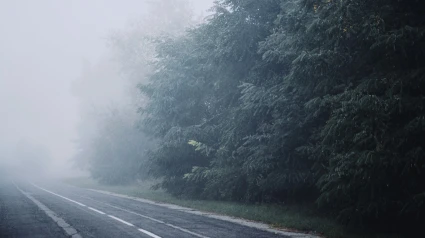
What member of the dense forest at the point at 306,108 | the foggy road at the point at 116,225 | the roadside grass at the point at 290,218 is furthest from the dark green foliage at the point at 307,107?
the foggy road at the point at 116,225

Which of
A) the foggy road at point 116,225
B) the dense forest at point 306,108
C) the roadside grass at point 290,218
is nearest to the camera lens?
the dense forest at point 306,108

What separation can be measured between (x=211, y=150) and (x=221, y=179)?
7.28ft

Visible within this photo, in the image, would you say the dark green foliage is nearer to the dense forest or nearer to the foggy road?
the dense forest

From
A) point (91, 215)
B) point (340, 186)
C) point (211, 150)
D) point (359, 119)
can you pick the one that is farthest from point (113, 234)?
point (211, 150)

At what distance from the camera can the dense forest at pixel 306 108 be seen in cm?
843

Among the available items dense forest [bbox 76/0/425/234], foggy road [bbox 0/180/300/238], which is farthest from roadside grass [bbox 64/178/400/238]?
foggy road [bbox 0/180/300/238]

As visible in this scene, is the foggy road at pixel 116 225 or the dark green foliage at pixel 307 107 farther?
the foggy road at pixel 116 225

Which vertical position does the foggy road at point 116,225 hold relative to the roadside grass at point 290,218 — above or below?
below

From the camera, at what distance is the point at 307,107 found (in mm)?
11648

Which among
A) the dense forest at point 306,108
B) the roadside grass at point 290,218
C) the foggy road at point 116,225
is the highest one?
the dense forest at point 306,108

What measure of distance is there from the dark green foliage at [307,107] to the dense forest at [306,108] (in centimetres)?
4

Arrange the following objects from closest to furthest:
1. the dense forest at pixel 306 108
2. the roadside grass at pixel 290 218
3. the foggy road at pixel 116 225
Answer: the dense forest at pixel 306 108 → the roadside grass at pixel 290 218 → the foggy road at pixel 116 225

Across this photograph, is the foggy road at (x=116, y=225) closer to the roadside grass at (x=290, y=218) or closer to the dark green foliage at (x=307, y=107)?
the roadside grass at (x=290, y=218)

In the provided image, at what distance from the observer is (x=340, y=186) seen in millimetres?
8930
